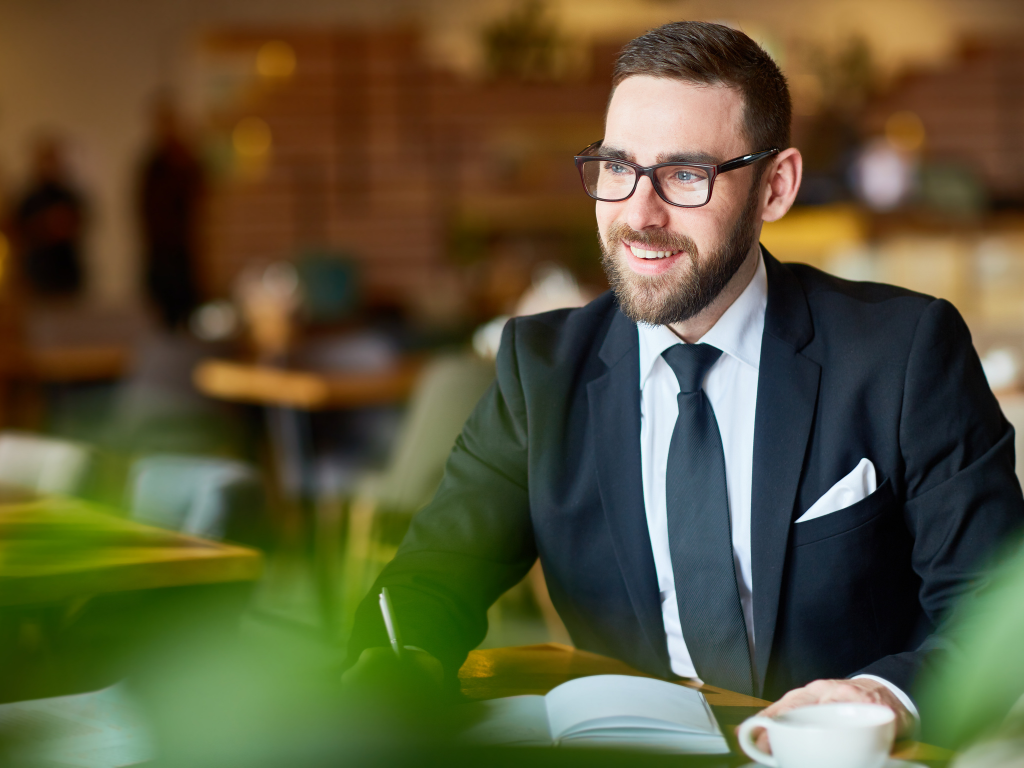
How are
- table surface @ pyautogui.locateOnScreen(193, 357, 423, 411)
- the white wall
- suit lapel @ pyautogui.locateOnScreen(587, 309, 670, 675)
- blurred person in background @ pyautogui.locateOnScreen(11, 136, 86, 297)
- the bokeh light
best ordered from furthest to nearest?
the bokeh light, the white wall, blurred person in background @ pyautogui.locateOnScreen(11, 136, 86, 297), table surface @ pyautogui.locateOnScreen(193, 357, 423, 411), suit lapel @ pyautogui.locateOnScreen(587, 309, 670, 675)

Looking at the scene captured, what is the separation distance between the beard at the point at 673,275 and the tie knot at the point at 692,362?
3cm

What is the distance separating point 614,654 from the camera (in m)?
1.31

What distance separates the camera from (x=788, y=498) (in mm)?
1174

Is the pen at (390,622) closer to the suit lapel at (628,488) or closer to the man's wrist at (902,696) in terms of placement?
the suit lapel at (628,488)

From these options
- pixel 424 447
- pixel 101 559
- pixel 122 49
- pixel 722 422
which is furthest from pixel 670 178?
pixel 122 49

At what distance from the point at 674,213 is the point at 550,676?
1.60ft

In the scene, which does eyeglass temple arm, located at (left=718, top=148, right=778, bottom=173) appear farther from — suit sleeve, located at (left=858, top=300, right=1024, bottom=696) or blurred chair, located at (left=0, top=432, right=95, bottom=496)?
blurred chair, located at (left=0, top=432, right=95, bottom=496)

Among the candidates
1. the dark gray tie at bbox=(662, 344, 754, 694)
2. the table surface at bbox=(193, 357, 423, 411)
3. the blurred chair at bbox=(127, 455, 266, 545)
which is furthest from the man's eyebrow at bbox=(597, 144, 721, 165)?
the table surface at bbox=(193, 357, 423, 411)

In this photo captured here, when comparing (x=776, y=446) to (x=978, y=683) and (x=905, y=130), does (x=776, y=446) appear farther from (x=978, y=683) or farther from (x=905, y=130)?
(x=905, y=130)

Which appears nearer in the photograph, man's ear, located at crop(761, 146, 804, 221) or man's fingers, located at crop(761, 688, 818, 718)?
man's fingers, located at crop(761, 688, 818, 718)

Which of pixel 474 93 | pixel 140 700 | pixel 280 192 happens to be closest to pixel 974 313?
pixel 140 700

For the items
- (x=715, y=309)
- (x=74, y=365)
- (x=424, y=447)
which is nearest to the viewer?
(x=715, y=309)

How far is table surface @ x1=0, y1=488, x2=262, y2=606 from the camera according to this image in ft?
4.38

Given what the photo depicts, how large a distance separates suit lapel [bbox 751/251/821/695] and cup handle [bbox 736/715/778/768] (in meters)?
0.35
